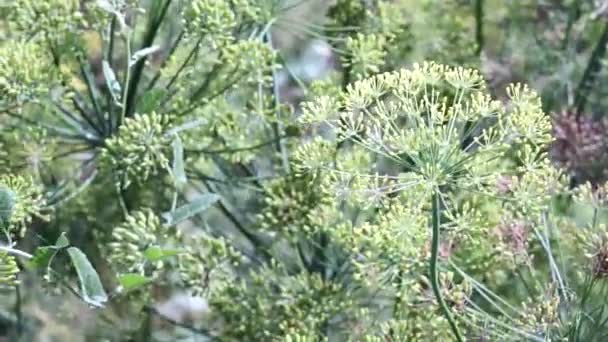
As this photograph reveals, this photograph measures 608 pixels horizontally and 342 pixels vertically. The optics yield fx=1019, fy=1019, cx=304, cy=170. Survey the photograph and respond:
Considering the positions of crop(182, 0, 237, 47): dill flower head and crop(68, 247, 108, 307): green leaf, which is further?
crop(182, 0, 237, 47): dill flower head

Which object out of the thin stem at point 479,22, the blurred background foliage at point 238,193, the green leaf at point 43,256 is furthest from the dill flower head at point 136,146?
the thin stem at point 479,22

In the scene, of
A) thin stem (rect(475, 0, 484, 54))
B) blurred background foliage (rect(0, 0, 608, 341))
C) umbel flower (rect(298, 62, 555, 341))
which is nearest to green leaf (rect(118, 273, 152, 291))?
blurred background foliage (rect(0, 0, 608, 341))

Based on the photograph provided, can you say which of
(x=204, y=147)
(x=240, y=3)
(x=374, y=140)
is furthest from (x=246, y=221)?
(x=374, y=140)

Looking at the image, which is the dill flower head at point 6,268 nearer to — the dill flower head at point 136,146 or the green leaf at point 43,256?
the green leaf at point 43,256

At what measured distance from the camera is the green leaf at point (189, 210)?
59cm

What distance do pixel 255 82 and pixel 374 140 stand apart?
196 millimetres

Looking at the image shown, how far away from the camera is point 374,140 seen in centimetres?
51

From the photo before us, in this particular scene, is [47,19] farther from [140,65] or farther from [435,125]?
[435,125]

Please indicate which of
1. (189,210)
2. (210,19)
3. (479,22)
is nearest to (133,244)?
(189,210)

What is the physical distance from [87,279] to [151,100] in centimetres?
15

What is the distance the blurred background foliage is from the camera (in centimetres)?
59

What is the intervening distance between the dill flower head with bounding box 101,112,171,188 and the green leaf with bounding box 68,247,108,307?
114 millimetres

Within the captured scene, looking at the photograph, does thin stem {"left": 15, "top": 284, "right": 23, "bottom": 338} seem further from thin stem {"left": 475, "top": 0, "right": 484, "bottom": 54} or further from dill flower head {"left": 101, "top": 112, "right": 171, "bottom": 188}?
thin stem {"left": 475, "top": 0, "right": 484, "bottom": 54}

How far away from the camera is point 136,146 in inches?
24.1
